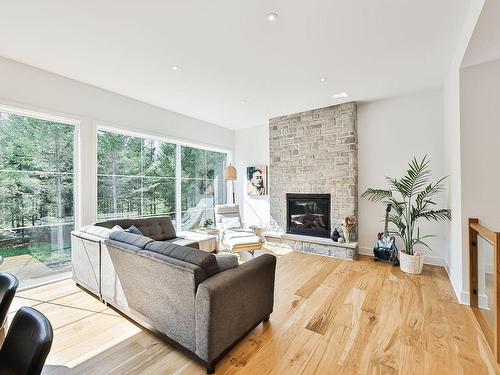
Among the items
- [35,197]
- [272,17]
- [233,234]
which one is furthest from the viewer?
[233,234]

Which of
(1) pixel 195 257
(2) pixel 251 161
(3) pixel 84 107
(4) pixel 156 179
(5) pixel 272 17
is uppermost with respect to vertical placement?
(5) pixel 272 17

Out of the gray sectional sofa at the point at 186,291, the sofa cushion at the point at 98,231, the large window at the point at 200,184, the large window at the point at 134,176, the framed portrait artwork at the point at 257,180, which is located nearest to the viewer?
the gray sectional sofa at the point at 186,291

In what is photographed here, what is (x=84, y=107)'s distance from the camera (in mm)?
3541

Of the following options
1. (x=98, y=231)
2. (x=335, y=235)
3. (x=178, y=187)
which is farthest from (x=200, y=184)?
(x=335, y=235)

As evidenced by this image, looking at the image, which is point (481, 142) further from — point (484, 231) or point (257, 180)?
point (257, 180)

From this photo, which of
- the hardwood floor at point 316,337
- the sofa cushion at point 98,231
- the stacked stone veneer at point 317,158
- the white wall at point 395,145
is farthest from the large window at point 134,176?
the white wall at point 395,145

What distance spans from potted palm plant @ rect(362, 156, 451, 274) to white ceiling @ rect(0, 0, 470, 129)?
146cm

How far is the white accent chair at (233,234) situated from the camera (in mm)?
4082

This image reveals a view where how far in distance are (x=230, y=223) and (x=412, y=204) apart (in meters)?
3.42

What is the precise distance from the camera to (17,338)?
83 centimetres

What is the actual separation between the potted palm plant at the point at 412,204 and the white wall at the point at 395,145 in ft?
0.37

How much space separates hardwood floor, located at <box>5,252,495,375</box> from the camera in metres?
1.75

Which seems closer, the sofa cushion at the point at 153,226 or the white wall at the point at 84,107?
the white wall at the point at 84,107

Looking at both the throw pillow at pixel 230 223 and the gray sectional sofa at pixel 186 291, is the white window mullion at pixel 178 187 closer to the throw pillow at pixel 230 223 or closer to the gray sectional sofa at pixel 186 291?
the throw pillow at pixel 230 223
